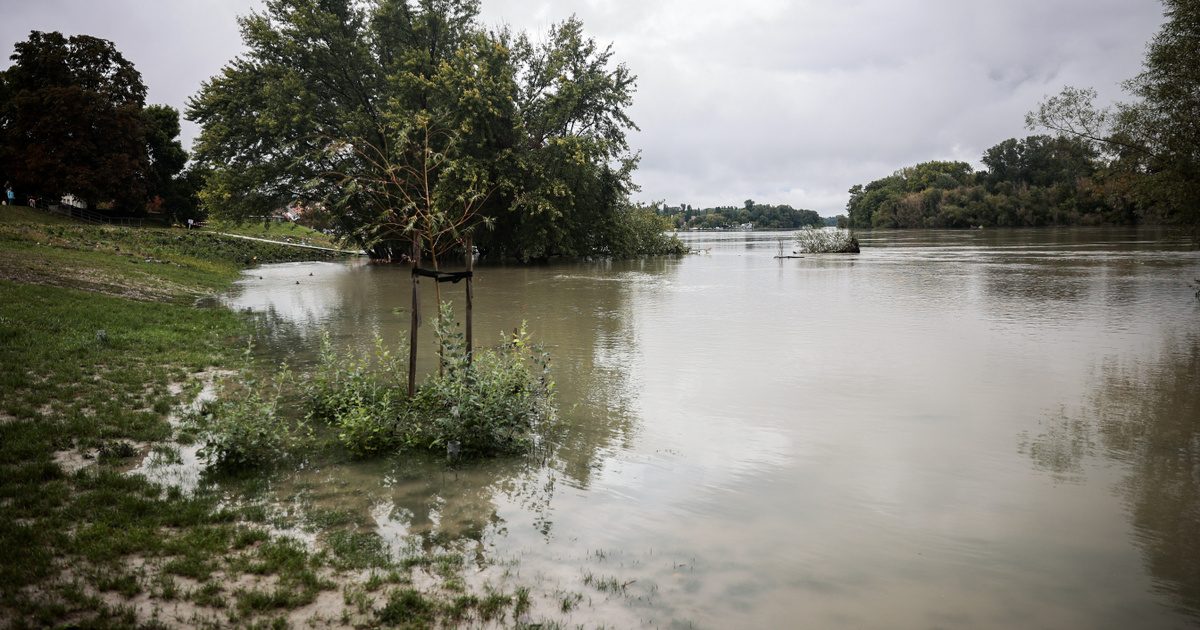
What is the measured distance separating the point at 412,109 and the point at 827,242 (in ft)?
101

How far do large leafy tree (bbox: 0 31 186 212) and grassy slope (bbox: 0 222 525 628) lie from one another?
46.6 meters

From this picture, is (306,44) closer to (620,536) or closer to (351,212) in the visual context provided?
(351,212)

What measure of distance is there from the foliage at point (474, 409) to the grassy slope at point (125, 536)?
213 cm

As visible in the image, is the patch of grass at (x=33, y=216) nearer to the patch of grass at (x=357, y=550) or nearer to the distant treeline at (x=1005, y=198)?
the patch of grass at (x=357, y=550)

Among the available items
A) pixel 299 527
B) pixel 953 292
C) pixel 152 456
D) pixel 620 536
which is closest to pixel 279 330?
pixel 152 456

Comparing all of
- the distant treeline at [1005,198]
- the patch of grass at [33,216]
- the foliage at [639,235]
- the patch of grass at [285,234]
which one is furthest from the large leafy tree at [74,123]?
the distant treeline at [1005,198]

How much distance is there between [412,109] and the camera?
3681 cm

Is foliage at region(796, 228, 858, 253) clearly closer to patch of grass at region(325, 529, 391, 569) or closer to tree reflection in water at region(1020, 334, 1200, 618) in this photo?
tree reflection in water at region(1020, 334, 1200, 618)

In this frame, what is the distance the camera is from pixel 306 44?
36.8 m

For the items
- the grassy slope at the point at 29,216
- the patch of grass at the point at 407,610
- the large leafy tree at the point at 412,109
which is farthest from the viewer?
the grassy slope at the point at 29,216

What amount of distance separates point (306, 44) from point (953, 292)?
34623mm

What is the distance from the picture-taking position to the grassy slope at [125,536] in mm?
4203

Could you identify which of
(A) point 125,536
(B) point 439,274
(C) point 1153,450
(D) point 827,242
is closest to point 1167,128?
(C) point 1153,450

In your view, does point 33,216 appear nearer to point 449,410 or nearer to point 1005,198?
point 449,410
